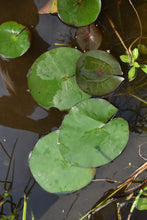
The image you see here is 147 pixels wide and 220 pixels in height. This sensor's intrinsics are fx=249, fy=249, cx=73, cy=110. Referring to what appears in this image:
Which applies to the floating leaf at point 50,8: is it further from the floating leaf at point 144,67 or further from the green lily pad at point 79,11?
the floating leaf at point 144,67

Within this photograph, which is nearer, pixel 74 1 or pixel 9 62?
pixel 74 1

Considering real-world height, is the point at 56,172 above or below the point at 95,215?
above

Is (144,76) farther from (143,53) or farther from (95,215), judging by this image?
(95,215)

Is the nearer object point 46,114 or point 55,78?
point 55,78

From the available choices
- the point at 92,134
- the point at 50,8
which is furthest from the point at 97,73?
the point at 50,8

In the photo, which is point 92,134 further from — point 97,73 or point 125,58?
point 125,58

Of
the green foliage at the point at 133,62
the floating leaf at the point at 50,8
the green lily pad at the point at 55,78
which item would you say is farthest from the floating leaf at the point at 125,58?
the floating leaf at the point at 50,8

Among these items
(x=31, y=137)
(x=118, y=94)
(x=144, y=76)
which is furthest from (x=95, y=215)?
(x=144, y=76)

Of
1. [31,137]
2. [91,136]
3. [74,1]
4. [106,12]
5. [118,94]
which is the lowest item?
[31,137]
